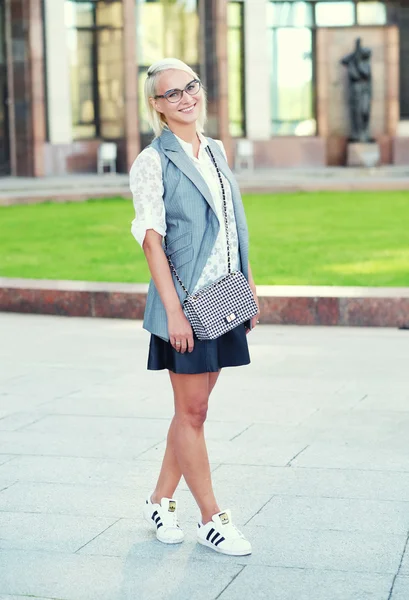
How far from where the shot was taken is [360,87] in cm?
3747

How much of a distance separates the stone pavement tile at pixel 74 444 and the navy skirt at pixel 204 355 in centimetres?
155

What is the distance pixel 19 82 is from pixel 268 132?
27.3 ft

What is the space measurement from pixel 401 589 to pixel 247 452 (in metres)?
2.09

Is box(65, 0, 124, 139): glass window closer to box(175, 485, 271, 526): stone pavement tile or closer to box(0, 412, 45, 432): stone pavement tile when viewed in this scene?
box(0, 412, 45, 432): stone pavement tile

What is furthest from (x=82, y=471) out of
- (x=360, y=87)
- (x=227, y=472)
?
(x=360, y=87)

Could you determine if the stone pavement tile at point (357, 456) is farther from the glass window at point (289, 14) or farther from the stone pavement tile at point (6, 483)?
the glass window at point (289, 14)

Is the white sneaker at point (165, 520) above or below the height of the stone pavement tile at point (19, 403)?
above

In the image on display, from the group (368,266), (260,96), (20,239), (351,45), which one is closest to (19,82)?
(260,96)

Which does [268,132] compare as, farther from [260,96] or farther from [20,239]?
[20,239]

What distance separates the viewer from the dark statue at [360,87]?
37344 millimetres

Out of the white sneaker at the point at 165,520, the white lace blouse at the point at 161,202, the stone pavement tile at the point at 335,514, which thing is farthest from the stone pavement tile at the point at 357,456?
the white lace blouse at the point at 161,202

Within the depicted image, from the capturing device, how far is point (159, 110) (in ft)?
15.8

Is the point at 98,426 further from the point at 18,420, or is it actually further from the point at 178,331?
the point at 178,331

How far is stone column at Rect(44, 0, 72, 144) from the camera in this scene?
3459cm
